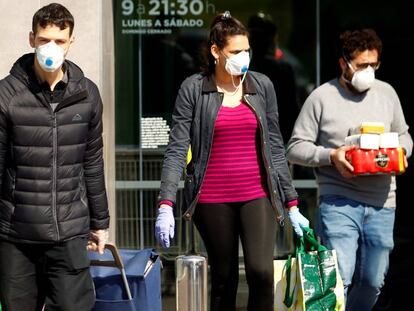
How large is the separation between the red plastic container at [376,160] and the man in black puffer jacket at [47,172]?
1.62m

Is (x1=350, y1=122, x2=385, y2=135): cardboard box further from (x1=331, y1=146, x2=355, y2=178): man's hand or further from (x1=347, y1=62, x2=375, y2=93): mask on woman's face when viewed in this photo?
(x1=347, y1=62, x2=375, y2=93): mask on woman's face

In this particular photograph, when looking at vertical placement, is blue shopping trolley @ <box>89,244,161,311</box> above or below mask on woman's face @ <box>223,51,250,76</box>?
below

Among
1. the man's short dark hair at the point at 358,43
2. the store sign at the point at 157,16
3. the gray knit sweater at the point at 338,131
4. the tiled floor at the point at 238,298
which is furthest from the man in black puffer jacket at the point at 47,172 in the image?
the store sign at the point at 157,16

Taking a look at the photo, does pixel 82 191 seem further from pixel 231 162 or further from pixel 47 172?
pixel 231 162

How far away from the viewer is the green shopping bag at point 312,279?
6.45m

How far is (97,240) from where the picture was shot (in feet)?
20.0

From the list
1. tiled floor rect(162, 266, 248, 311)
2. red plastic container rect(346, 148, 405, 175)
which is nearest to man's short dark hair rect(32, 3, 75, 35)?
red plastic container rect(346, 148, 405, 175)

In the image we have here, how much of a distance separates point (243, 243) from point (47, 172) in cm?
121

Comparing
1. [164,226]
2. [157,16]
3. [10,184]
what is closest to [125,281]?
[164,226]

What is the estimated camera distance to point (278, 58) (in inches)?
354

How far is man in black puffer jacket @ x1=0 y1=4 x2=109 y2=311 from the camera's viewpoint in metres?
5.70

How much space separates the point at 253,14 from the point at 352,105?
213cm

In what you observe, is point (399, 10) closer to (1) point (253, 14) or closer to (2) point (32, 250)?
(1) point (253, 14)

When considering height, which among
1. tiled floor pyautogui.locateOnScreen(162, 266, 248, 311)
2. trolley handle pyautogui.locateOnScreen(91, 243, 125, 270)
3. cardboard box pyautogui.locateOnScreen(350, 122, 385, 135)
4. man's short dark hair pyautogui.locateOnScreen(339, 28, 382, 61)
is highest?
man's short dark hair pyautogui.locateOnScreen(339, 28, 382, 61)
